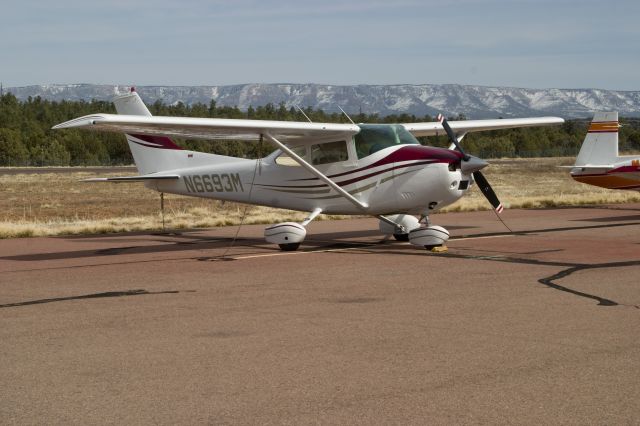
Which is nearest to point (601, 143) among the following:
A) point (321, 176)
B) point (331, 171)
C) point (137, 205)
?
point (331, 171)

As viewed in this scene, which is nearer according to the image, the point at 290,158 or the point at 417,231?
the point at 417,231

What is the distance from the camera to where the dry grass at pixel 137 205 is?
22.8m

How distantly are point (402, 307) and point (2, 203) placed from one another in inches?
1264

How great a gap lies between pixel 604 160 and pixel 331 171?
44.9 ft

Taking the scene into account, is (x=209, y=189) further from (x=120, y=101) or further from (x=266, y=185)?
(x=120, y=101)

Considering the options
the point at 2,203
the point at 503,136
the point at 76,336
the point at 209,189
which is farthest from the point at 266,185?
the point at 503,136

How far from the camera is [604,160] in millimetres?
27625

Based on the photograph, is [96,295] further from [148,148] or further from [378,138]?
[148,148]

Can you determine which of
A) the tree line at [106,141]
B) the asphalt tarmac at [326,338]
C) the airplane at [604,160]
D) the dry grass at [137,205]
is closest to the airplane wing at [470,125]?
the asphalt tarmac at [326,338]

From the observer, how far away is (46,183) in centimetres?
5669

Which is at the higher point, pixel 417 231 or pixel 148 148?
pixel 148 148

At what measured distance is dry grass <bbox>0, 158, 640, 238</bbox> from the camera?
74.8 ft

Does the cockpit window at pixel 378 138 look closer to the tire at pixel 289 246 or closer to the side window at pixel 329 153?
the side window at pixel 329 153

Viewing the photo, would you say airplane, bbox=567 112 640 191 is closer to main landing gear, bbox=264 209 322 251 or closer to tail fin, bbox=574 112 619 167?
tail fin, bbox=574 112 619 167
